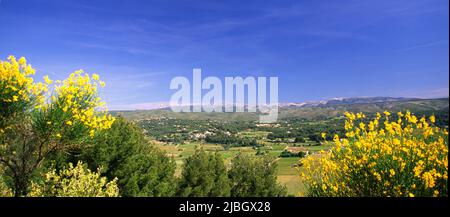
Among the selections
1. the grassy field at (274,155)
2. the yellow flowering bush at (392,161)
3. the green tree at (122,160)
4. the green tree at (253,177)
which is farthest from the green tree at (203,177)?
the yellow flowering bush at (392,161)

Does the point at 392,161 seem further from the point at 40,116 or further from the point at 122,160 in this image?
→ the point at 122,160

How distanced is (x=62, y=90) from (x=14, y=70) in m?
1.02

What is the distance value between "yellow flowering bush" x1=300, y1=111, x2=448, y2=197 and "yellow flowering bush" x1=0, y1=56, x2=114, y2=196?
16.9ft

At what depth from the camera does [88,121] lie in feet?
25.6

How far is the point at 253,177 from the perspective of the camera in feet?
123

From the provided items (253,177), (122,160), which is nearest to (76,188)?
(122,160)

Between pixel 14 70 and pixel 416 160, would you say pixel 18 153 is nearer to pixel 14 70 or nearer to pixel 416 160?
pixel 14 70

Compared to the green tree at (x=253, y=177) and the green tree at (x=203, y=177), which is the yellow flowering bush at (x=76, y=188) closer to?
the green tree at (x=203, y=177)

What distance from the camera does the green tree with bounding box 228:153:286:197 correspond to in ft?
122

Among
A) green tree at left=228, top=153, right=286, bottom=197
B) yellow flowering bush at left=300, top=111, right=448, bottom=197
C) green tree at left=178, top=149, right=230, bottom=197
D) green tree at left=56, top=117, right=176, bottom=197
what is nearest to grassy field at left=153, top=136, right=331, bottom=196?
green tree at left=228, top=153, right=286, bottom=197

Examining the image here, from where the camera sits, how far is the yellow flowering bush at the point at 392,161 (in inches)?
189

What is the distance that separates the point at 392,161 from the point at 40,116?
7.15 metres

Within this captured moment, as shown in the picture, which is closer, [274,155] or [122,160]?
[122,160]
